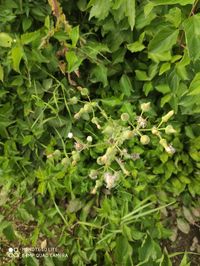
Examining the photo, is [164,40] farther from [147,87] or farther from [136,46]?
[147,87]

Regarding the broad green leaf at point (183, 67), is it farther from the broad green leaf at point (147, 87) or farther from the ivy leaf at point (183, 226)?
the ivy leaf at point (183, 226)

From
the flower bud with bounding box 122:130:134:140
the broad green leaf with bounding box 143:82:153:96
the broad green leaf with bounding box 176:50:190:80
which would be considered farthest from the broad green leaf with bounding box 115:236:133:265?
the broad green leaf with bounding box 143:82:153:96

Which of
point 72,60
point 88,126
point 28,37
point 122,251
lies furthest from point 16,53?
point 122,251

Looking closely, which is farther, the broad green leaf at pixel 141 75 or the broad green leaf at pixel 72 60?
the broad green leaf at pixel 141 75

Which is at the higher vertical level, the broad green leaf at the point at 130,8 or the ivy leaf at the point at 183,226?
the broad green leaf at the point at 130,8

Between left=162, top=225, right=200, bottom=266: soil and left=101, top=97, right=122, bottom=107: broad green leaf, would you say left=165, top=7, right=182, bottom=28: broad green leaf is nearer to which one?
left=101, top=97, right=122, bottom=107: broad green leaf

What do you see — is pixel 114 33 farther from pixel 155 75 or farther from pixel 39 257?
pixel 39 257

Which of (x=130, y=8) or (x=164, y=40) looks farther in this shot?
(x=130, y=8)

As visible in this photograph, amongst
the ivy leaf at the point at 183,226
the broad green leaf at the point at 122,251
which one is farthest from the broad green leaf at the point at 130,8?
the ivy leaf at the point at 183,226

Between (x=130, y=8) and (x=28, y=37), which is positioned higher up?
(x=130, y=8)
